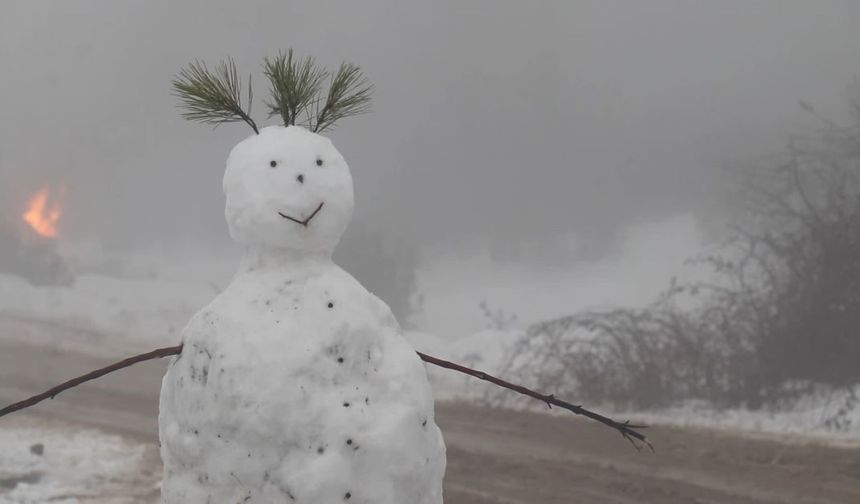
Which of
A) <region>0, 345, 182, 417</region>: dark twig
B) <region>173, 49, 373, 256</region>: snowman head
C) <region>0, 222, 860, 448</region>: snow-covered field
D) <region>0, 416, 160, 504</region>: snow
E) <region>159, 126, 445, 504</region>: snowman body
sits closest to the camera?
<region>159, 126, 445, 504</region>: snowman body

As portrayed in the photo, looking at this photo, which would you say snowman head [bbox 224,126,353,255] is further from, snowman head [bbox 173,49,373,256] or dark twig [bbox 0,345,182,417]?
dark twig [bbox 0,345,182,417]

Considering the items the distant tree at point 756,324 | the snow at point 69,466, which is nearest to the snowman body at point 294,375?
the snow at point 69,466

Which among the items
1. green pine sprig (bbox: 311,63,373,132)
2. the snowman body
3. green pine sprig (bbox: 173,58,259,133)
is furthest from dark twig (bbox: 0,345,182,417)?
green pine sprig (bbox: 311,63,373,132)

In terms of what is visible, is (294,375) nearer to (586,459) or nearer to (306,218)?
(306,218)

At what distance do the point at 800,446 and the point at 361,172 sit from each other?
8.98 metres

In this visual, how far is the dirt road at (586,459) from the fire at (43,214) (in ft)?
24.4

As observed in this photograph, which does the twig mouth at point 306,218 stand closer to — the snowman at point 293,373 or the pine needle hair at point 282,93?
the snowman at point 293,373

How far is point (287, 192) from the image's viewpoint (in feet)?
9.27

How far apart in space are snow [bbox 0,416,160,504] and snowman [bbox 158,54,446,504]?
410cm

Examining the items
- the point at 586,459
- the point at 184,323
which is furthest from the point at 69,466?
the point at 184,323

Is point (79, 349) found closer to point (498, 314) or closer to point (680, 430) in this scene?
point (498, 314)

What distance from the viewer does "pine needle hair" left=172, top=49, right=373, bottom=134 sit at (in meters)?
2.94

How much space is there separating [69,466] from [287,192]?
A: 17.5ft

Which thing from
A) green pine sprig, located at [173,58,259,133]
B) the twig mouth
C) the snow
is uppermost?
green pine sprig, located at [173,58,259,133]
